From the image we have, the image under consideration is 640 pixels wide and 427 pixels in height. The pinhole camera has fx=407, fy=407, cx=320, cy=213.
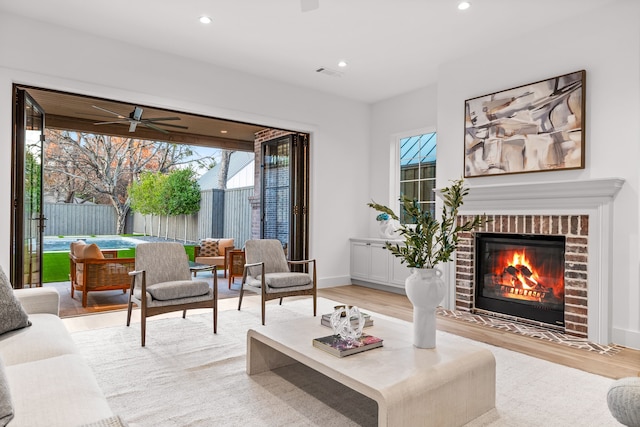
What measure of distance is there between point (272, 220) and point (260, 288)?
2597 mm

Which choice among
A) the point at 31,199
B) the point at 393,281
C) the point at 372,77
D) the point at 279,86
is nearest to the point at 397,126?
the point at 372,77

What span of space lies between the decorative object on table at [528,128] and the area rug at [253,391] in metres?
1.83

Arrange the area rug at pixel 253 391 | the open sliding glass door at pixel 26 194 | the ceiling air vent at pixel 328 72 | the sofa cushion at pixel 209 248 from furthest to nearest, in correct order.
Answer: the sofa cushion at pixel 209 248 < the ceiling air vent at pixel 328 72 < the open sliding glass door at pixel 26 194 < the area rug at pixel 253 391

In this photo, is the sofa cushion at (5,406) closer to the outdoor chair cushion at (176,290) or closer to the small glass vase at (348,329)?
the small glass vase at (348,329)

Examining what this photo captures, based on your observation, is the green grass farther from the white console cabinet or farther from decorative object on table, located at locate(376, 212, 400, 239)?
decorative object on table, located at locate(376, 212, 400, 239)

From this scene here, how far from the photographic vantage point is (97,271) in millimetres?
4750

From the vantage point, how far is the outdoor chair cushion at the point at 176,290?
332cm

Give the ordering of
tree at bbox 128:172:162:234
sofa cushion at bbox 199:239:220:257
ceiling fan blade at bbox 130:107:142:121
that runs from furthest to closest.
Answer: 1. tree at bbox 128:172:162:234
2. sofa cushion at bbox 199:239:220:257
3. ceiling fan blade at bbox 130:107:142:121

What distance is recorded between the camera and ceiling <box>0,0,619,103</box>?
11.6ft

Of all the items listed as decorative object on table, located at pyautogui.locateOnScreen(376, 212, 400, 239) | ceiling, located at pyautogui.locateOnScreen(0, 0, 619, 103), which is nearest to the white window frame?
decorative object on table, located at pyautogui.locateOnScreen(376, 212, 400, 239)

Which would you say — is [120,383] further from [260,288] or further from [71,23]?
[71,23]

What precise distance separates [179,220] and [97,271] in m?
6.83

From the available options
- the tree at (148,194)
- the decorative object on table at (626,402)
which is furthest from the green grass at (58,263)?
the decorative object on table at (626,402)

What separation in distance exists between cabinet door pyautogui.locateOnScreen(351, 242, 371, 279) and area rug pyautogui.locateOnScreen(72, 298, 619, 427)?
2.76 m
